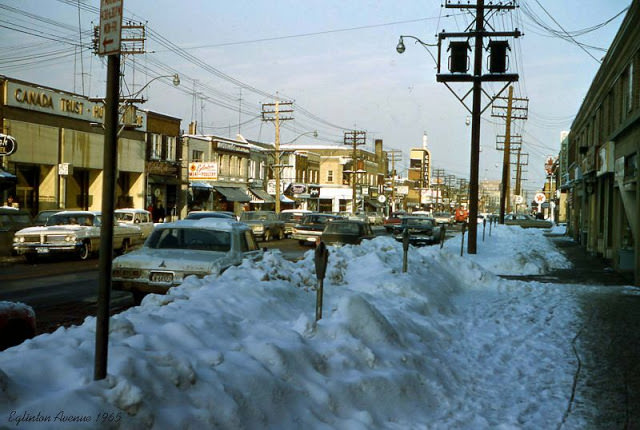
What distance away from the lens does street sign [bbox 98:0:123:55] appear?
13.1 ft

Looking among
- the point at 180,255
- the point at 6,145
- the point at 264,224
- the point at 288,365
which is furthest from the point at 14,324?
the point at 264,224

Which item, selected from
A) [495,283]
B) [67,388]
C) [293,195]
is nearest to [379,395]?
[67,388]

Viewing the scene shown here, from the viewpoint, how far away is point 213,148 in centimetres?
5291

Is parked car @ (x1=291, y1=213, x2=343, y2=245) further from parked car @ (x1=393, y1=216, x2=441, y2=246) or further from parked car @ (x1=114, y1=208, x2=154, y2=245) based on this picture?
parked car @ (x1=114, y1=208, x2=154, y2=245)

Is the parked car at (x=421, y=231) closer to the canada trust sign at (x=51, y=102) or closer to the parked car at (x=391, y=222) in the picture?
the parked car at (x=391, y=222)

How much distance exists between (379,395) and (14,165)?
3185 cm

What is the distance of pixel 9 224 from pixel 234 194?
34.6 metres

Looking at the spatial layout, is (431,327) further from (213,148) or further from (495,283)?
(213,148)

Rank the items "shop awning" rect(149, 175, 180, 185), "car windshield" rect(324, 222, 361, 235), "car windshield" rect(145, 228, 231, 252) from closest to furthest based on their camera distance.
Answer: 1. "car windshield" rect(145, 228, 231, 252)
2. "car windshield" rect(324, 222, 361, 235)
3. "shop awning" rect(149, 175, 180, 185)

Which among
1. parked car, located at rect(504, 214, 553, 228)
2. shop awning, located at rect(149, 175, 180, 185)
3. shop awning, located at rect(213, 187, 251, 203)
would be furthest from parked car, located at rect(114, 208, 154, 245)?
parked car, located at rect(504, 214, 553, 228)

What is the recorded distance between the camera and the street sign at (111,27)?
3.99m

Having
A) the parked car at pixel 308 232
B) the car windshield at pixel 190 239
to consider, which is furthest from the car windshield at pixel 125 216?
the car windshield at pixel 190 239

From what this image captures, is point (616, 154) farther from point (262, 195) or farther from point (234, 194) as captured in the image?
point (262, 195)

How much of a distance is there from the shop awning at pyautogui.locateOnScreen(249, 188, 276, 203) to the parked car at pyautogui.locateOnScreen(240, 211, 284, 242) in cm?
2423
